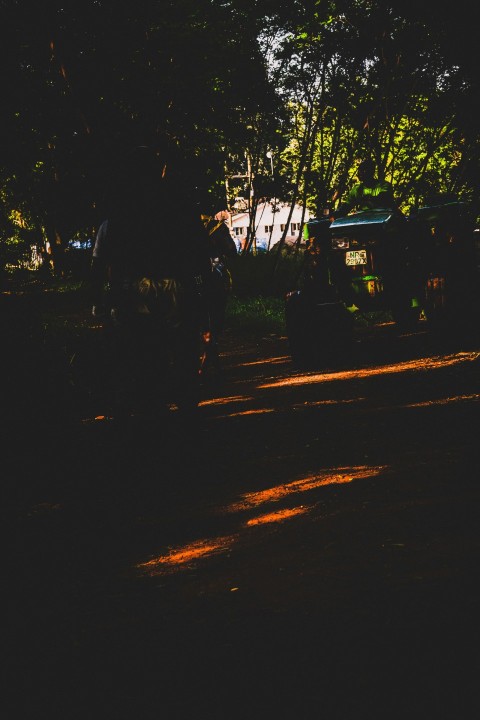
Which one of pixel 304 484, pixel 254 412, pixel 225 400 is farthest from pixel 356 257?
pixel 304 484

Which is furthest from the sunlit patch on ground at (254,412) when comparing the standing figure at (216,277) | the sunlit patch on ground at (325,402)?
the standing figure at (216,277)

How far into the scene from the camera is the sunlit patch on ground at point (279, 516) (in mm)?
5246

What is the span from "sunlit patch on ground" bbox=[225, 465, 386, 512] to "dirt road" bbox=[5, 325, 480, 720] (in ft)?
0.07

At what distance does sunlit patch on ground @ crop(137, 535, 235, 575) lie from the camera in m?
4.83

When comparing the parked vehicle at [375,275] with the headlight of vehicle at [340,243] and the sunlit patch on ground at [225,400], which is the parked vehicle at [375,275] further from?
the sunlit patch on ground at [225,400]

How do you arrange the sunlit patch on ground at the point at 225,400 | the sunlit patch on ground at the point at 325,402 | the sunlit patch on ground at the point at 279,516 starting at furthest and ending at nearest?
the sunlit patch on ground at the point at 225,400
the sunlit patch on ground at the point at 325,402
the sunlit patch on ground at the point at 279,516

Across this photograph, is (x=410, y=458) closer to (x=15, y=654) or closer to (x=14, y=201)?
(x=15, y=654)

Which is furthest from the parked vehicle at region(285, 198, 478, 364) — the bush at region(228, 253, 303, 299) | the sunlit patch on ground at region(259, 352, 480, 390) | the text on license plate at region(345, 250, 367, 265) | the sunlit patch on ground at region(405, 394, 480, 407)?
the bush at region(228, 253, 303, 299)

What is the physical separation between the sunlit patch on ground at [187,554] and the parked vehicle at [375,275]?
654 centimetres

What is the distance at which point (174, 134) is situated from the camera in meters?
19.4

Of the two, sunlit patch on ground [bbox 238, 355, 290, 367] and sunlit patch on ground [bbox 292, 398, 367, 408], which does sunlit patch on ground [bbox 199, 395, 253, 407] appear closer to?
sunlit patch on ground [bbox 292, 398, 367, 408]

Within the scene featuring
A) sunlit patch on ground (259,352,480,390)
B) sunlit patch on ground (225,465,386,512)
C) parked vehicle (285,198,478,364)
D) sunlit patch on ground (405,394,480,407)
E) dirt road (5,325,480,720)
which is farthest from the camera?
parked vehicle (285,198,478,364)

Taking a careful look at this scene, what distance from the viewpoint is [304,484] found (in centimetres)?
600

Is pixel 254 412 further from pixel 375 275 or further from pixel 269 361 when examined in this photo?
→ pixel 269 361
